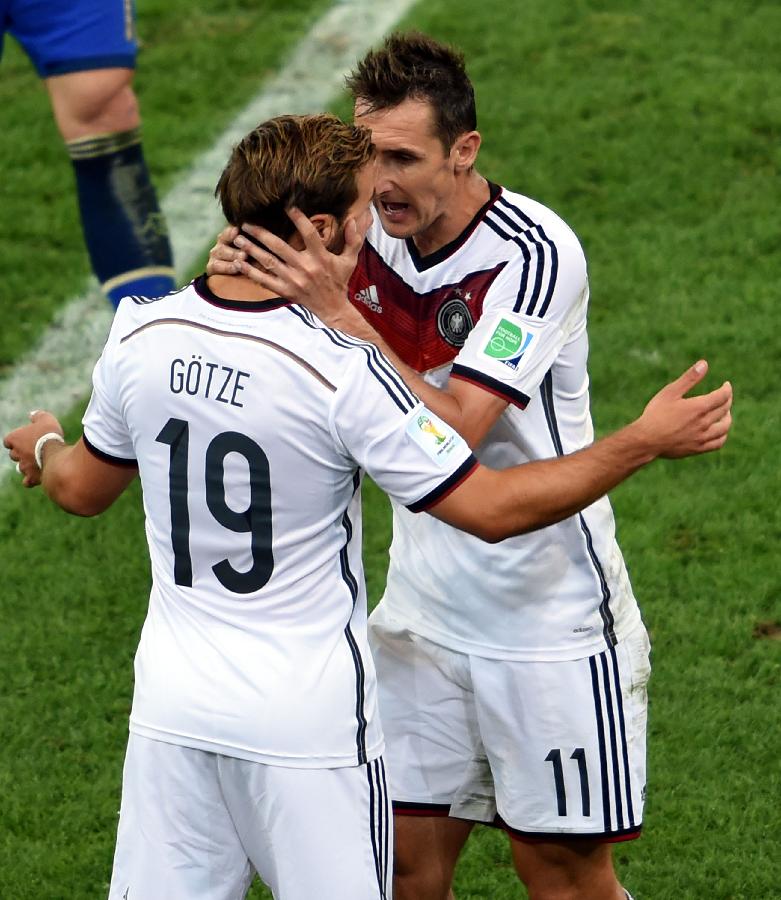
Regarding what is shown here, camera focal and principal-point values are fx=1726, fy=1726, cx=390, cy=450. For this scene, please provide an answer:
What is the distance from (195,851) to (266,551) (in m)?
0.55

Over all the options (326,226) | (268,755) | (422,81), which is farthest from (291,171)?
(268,755)

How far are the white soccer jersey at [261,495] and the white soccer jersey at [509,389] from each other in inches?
19.7

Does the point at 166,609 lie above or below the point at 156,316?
below

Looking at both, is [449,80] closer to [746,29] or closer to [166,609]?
[166,609]

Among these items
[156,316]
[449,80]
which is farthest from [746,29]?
[156,316]

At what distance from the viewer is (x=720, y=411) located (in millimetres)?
3094

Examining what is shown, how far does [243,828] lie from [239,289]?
36.8 inches

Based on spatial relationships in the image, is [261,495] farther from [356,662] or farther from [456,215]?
[456,215]

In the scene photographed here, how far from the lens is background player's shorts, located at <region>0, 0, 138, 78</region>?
595cm

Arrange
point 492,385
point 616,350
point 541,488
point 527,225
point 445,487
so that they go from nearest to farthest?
point 445,487, point 541,488, point 492,385, point 527,225, point 616,350

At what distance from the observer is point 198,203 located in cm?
805

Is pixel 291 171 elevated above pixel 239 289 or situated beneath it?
elevated above

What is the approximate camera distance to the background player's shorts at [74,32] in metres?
5.95

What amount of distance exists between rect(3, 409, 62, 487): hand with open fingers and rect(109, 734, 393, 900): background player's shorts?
63cm
